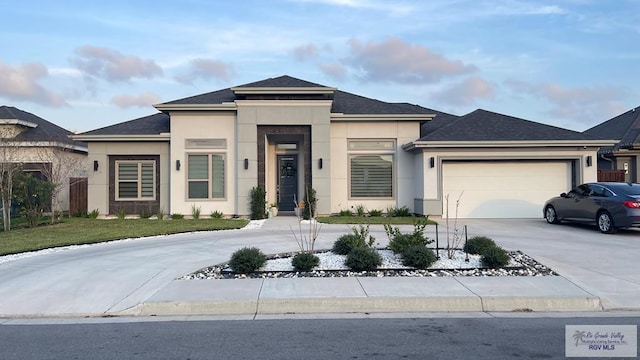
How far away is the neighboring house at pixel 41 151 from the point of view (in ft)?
70.4

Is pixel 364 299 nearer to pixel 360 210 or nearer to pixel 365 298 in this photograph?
pixel 365 298

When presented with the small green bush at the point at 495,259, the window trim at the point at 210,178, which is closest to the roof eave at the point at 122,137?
the window trim at the point at 210,178

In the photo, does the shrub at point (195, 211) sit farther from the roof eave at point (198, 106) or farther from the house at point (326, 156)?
the roof eave at point (198, 106)

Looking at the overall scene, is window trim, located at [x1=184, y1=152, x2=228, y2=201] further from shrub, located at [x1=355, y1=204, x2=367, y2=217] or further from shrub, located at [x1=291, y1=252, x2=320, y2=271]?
shrub, located at [x1=291, y1=252, x2=320, y2=271]

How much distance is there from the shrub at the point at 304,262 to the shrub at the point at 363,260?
25.3 inches

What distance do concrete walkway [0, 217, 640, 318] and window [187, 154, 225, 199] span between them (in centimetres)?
913

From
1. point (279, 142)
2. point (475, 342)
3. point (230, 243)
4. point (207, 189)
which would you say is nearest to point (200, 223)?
point (207, 189)

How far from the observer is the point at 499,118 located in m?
23.0

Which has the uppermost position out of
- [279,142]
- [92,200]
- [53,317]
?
[279,142]

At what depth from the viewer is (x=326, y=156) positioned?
71.1ft

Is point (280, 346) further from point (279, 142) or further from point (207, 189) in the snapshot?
point (279, 142)

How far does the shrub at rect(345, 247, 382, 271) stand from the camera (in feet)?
34.3

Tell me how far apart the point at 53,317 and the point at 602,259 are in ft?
34.8

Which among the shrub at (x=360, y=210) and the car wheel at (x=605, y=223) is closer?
the car wheel at (x=605, y=223)
